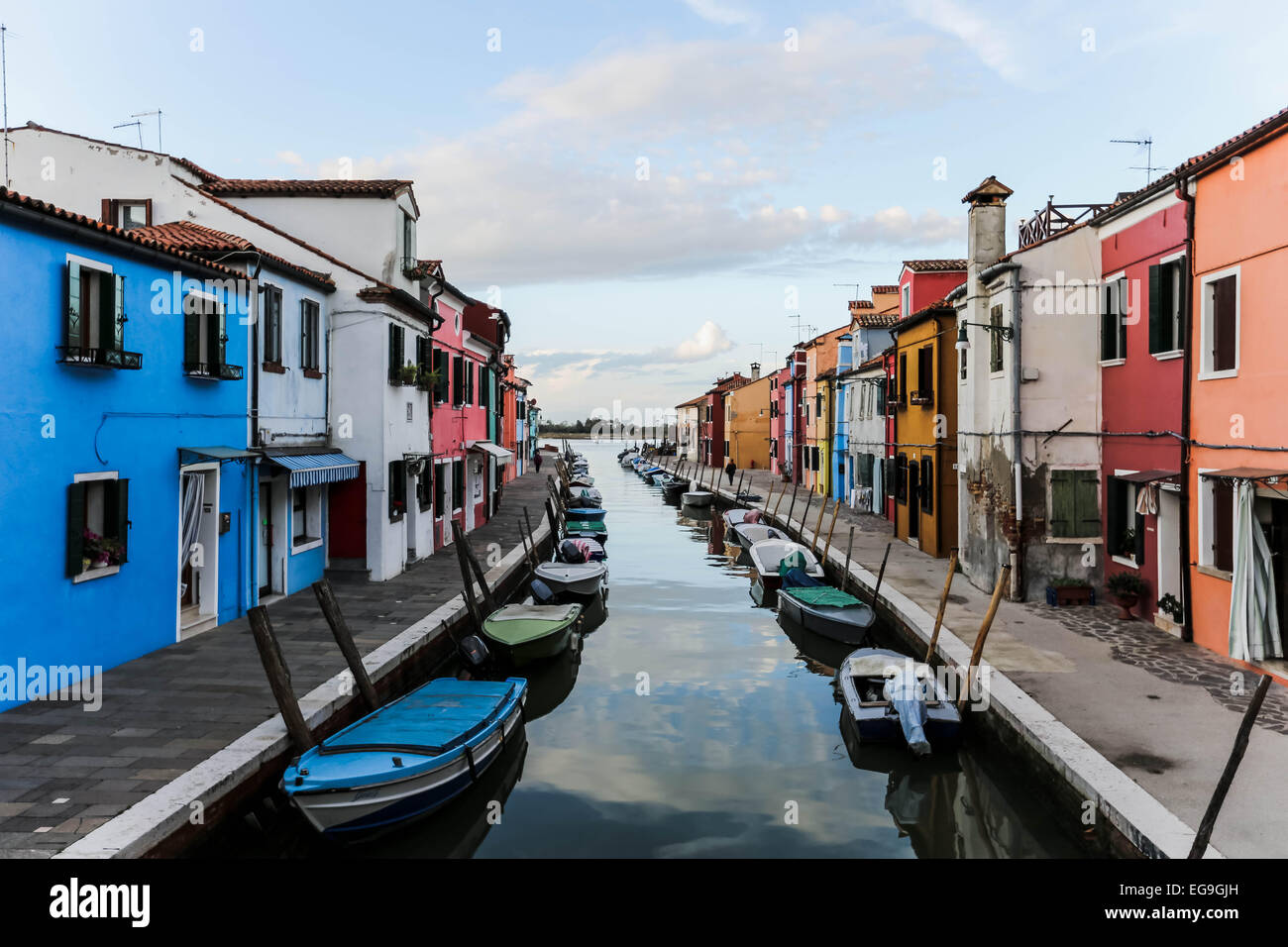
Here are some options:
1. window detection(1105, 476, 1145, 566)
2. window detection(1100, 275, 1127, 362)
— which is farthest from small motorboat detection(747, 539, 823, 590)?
window detection(1100, 275, 1127, 362)

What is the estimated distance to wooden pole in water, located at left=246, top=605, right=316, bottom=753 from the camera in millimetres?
9539

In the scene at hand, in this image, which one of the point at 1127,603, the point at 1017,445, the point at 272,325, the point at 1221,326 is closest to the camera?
the point at 1221,326

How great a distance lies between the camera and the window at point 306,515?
18.2m

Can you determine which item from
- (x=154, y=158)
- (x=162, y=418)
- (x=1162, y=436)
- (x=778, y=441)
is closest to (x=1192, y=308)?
(x=1162, y=436)

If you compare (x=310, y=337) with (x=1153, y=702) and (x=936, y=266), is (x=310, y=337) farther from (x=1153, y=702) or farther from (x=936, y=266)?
(x=936, y=266)

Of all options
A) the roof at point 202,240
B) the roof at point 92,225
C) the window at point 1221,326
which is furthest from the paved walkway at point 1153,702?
the roof at point 202,240

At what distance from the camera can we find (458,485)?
93.4 ft

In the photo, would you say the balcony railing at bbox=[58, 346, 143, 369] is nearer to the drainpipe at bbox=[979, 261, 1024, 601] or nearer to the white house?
the white house

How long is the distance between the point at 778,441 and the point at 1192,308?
49.5 metres

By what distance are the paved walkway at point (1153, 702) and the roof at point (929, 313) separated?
8613mm

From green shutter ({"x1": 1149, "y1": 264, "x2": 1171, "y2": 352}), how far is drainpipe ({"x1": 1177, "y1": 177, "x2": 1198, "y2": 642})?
2.68ft

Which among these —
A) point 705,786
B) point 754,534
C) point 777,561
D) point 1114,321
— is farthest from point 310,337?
point 754,534

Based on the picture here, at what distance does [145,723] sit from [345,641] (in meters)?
2.41
